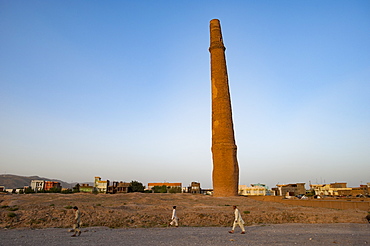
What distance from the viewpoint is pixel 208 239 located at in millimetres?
9594

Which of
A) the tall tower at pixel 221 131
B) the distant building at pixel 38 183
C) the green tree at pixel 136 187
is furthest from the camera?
the distant building at pixel 38 183

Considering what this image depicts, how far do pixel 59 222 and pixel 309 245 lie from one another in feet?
38.7

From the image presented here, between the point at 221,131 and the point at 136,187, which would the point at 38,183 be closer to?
the point at 136,187

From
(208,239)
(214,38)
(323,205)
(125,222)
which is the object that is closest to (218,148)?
(323,205)

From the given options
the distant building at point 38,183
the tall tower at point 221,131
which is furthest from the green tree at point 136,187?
the distant building at point 38,183

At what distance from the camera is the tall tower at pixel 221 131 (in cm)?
2930

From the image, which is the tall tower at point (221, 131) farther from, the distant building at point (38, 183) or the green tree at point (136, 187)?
the distant building at point (38, 183)

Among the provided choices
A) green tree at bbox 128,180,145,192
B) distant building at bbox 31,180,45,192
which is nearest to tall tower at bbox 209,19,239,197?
green tree at bbox 128,180,145,192

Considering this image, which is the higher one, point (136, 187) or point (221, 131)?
point (221, 131)

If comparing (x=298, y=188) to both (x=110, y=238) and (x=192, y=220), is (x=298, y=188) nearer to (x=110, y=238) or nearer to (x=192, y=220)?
(x=192, y=220)

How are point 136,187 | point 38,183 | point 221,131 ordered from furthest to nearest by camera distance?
point 38,183
point 136,187
point 221,131

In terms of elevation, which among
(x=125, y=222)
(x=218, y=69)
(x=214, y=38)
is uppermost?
(x=214, y=38)

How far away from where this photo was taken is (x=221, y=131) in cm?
3089

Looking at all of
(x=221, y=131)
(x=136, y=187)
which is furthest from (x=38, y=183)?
(x=221, y=131)
